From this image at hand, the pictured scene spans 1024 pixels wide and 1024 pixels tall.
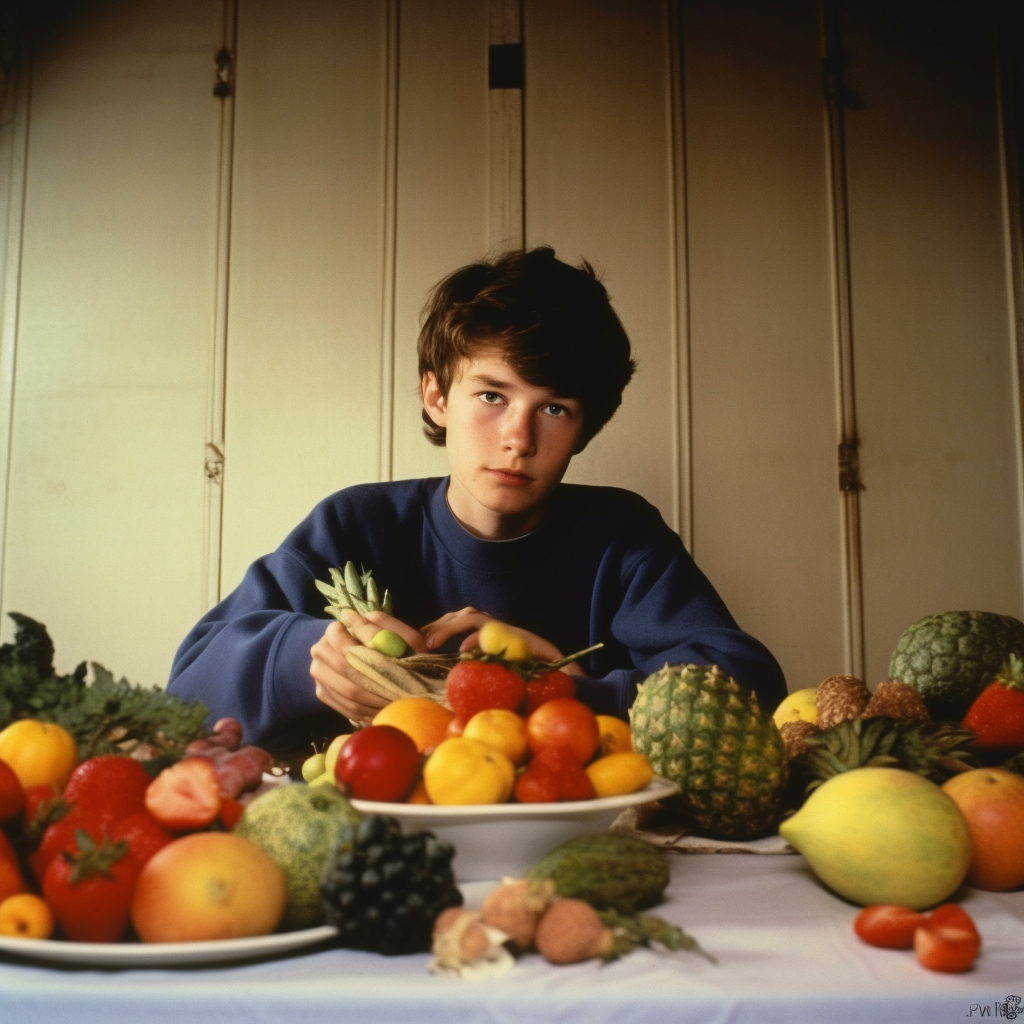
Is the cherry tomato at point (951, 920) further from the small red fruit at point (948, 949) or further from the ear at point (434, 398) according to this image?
the ear at point (434, 398)

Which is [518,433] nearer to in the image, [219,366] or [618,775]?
[618,775]

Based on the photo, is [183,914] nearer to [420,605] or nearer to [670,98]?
[420,605]

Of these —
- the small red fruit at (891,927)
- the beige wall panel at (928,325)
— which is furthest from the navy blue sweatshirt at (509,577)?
the beige wall panel at (928,325)

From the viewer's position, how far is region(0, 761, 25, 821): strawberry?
67 cm

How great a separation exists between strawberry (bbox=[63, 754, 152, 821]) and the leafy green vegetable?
0.12 meters

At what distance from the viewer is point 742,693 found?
96cm

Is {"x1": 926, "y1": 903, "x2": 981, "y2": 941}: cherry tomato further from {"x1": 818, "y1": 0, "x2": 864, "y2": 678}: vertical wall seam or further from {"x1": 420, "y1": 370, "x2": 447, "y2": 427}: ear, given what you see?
{"x1": 818, "y1": 0, "x2": 864, "y2": 678}: vertical wall seam

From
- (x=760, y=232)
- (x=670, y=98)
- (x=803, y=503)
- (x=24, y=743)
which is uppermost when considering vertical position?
(x=670, y=98)

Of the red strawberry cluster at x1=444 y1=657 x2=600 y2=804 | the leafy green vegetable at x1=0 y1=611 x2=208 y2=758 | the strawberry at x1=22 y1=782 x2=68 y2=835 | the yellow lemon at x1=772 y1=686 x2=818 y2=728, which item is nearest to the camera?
the strawberry at x1=22 y1=782 x2=68 y2=835

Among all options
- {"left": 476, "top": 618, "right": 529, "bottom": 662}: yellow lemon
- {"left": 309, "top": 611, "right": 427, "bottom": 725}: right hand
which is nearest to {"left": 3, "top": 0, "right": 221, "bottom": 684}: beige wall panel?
{"left": 309, "top": 611, "right": 427, "bottom": 725}: right hand

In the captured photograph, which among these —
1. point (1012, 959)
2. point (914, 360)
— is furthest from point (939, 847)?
point (914, 360)

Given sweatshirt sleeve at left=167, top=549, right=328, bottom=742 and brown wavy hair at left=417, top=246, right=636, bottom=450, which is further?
brown wavy hair at left=417, top=246, right=636, bottom=450

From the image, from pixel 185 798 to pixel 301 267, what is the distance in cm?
265

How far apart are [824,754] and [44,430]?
2952 millimetres
